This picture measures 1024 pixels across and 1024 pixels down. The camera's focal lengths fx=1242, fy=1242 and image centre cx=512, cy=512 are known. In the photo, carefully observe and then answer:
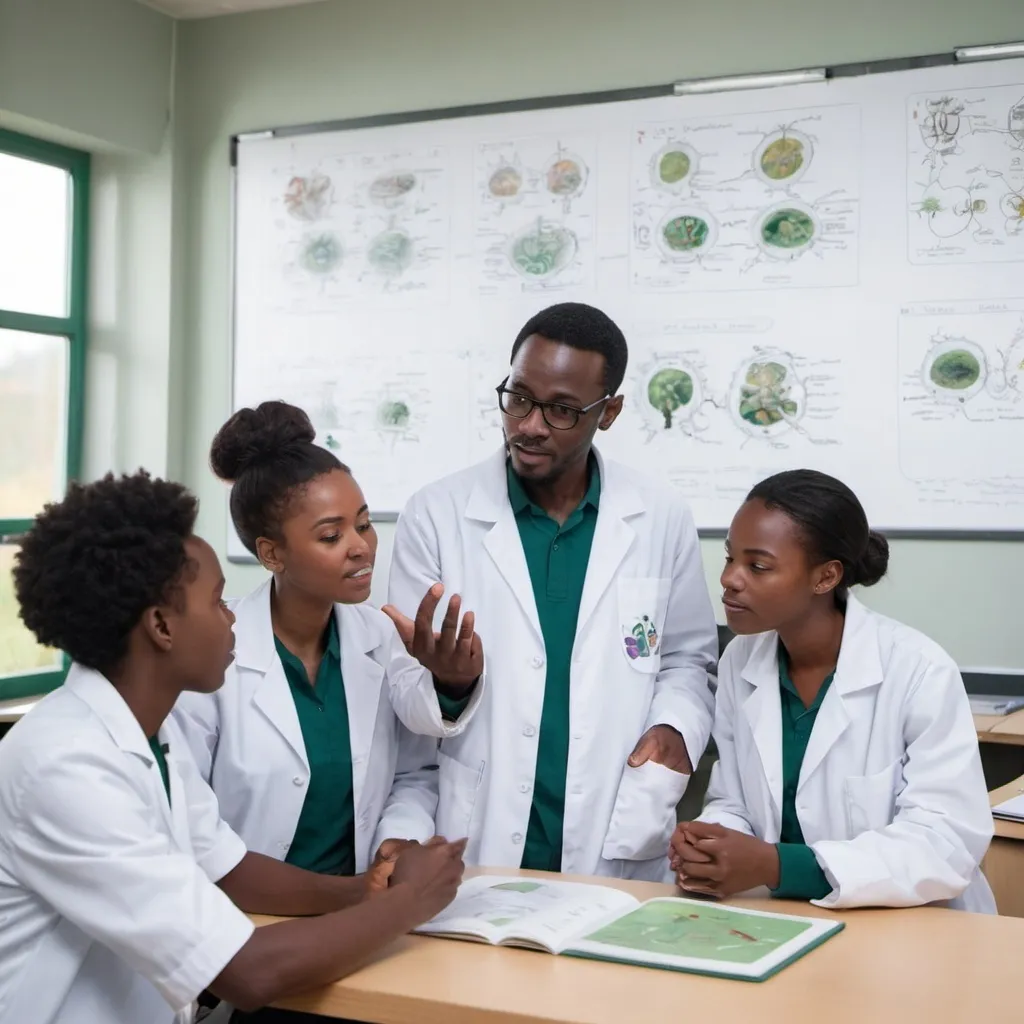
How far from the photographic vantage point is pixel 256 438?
2008 mm

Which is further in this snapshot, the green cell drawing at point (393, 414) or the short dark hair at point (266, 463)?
the green cell drawing at point (393, 414)

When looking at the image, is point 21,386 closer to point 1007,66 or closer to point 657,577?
point 657,577

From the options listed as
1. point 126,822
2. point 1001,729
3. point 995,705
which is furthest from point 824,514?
point 995,705

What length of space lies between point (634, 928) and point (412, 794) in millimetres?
583

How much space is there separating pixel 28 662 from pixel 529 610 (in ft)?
8.70

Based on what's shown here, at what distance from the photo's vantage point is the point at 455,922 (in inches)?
58.9

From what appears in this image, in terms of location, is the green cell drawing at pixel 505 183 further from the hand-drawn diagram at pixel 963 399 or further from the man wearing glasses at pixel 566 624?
the man wearing glasses at pixel 566 624

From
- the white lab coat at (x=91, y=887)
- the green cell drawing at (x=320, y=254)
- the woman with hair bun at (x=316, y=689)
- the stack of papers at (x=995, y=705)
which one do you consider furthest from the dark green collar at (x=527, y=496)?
the green cell drawing at (x=320, y=254)

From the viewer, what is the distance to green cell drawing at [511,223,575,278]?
12.6 ft

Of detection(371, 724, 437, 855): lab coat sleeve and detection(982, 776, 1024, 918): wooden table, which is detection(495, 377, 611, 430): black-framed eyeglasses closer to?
detection(371, 724, 437, 855): lab coat sleeve

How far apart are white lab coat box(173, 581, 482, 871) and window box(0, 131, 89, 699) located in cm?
239

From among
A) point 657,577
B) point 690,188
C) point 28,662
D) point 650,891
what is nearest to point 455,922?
point 650,891

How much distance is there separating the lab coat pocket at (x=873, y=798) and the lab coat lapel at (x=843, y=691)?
0.06m

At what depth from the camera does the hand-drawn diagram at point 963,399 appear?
10.9 ft
